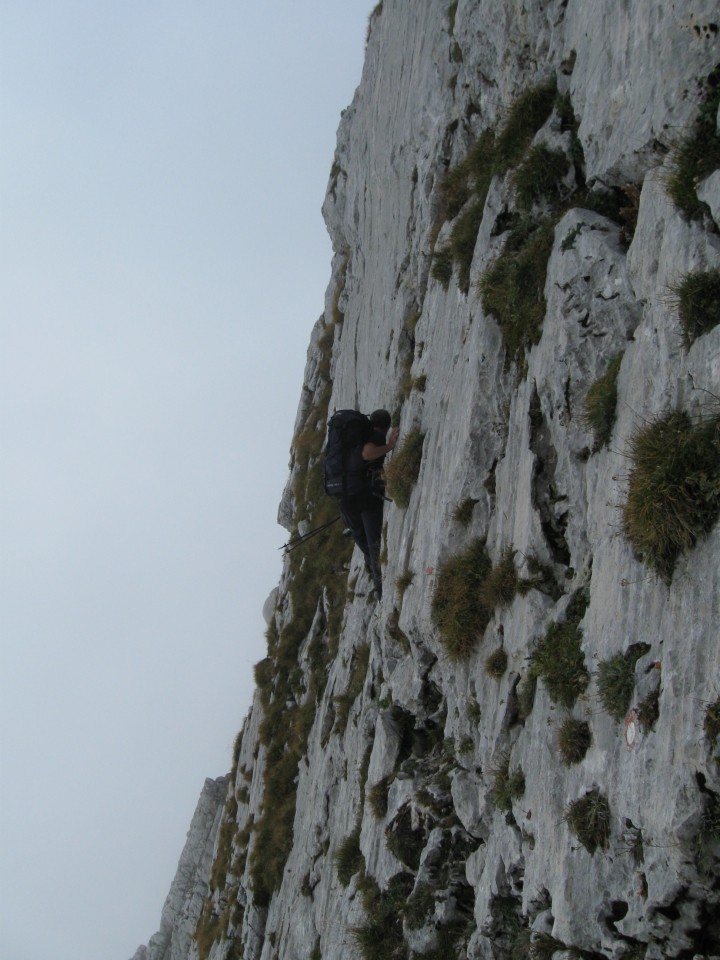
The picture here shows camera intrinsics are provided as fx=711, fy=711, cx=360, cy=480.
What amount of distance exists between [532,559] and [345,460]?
→ 7987 mm

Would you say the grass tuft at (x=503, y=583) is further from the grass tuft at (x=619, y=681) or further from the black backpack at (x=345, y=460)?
the black backpack at (x=345, y=460)

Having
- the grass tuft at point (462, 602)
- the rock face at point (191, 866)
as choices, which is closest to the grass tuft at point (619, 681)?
the grass tuft at point (462, 602)

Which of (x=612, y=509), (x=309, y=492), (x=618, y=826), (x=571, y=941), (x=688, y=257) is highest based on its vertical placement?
(x=309, y=492)

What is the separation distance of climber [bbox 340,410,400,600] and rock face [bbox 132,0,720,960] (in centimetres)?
77

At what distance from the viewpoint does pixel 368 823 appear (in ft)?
45.5

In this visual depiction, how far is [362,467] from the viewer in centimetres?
1784

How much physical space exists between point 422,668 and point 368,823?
3179mm

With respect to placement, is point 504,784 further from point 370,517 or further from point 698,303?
point 370,517

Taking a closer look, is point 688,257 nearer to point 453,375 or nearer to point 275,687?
point 453,375

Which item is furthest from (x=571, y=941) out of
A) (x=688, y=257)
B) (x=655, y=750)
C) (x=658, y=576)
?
(x=688, y=257)

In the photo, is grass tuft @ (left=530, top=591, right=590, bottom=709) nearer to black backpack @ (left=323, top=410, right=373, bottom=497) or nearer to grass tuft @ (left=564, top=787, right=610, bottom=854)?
grass tuft @ (left=564, top=787, right=610, bottom=854)

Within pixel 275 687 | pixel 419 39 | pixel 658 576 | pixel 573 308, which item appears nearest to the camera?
pixel 658 576

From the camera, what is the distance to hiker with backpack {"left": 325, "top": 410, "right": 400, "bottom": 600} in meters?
17.8

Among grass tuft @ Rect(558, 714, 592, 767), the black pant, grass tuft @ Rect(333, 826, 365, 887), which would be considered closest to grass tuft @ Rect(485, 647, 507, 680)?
grass tuft @ Rect(558, 714, 592, 767)
